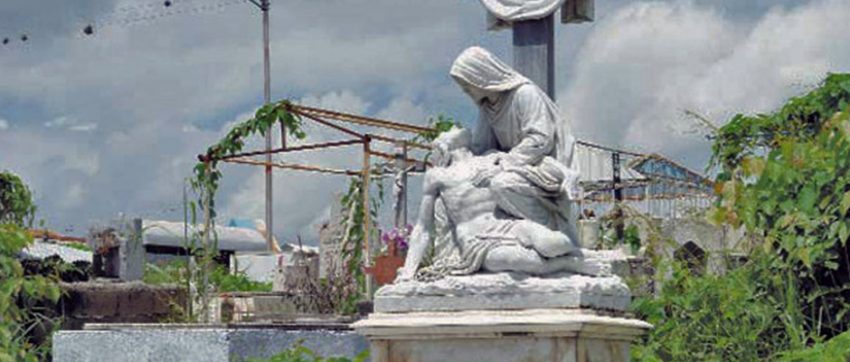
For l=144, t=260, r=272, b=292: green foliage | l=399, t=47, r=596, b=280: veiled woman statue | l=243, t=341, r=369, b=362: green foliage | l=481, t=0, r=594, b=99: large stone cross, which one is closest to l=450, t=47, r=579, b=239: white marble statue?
l=399, t=47, r=596, b=280: veiled woman statue

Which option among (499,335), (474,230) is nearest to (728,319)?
(474,230)

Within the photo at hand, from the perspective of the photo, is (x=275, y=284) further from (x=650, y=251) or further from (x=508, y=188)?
(x=508, y=188)

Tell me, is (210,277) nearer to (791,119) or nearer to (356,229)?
(356,229)

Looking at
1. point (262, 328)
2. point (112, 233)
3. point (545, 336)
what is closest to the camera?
point (545, 336)

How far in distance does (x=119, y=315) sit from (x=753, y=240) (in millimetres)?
4623

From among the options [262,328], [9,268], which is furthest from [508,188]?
[9,268]

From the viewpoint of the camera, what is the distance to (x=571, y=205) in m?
6.45

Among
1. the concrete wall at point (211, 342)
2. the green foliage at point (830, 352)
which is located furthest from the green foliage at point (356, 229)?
the green foliage at point (830, 352)

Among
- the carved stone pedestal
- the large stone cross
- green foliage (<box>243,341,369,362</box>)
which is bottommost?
green foliage (<box>243,341,369,362</box>)

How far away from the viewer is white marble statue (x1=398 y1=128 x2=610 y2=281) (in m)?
6.26

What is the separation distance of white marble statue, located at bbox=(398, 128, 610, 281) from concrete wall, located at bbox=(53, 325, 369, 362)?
66.7 inches

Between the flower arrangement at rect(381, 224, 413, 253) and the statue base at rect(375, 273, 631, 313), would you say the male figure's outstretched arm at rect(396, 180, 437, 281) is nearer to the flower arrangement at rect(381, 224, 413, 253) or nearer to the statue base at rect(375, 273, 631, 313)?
the statue base at rect(375, 273, 631, 313)

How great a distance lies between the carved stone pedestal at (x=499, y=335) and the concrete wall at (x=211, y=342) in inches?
72.7

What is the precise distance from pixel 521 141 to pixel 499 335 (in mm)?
940
